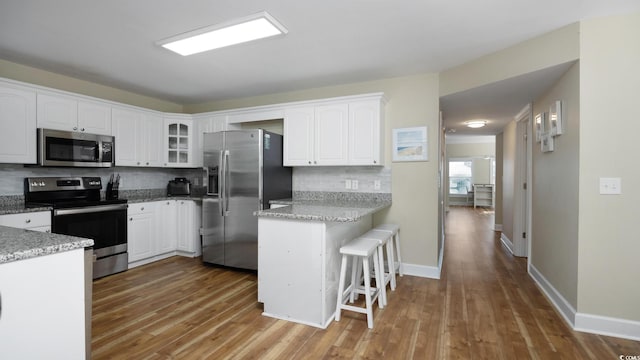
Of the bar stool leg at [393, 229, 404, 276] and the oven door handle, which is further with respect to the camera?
the bar stool leg at [393, 229, 404, 276]

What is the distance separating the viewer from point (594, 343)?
84.4 inches

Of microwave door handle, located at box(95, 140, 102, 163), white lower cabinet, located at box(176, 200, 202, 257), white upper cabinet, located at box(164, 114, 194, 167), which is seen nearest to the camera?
microwave door handle, located at box(95, 140, 102, 163)

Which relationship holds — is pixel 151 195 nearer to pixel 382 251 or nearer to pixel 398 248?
pixel 382 251

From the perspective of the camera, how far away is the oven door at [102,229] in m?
3.16

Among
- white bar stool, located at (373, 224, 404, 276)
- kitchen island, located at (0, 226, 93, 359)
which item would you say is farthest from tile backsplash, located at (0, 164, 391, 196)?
kitchen island, located at (0, 226, 93, 359)

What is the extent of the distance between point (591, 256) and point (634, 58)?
1.48 m

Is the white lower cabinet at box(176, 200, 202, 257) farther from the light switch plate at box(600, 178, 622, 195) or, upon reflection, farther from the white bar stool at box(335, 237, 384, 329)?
the light switch plate at box(600, 178, 622, 195)

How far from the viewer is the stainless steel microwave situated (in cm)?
321

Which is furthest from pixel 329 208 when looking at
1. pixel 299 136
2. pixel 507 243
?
pixel 507 243

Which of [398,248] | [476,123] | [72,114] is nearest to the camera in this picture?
[72,114]

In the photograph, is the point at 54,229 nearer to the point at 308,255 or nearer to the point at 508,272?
the point at 308,255

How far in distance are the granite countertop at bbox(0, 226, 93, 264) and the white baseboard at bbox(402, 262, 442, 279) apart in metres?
3.22

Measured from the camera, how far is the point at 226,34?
2455mm

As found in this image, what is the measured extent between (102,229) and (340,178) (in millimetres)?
2891
